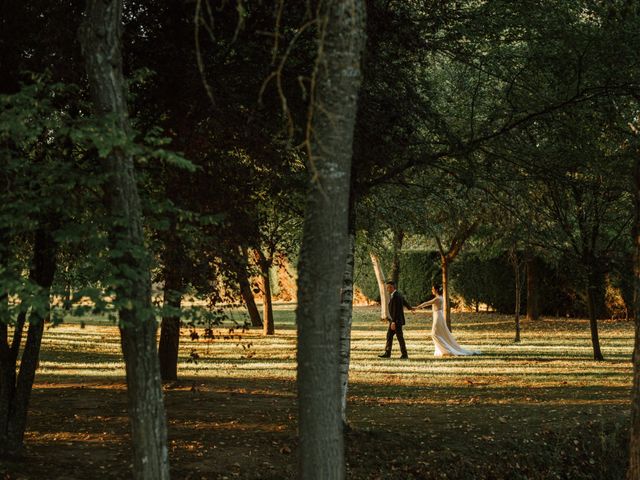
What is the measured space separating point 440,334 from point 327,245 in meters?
15.6

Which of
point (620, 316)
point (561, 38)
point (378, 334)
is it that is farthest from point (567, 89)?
point (620, 316)

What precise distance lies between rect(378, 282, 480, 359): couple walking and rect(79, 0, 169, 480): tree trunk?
540 inches

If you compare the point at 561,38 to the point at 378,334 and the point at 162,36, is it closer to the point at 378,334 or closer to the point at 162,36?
the point at 162,36

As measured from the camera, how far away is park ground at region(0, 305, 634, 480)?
33.2 ft

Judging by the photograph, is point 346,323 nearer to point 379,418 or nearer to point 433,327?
point 379,418

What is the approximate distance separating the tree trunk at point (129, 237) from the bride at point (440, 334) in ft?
48.9

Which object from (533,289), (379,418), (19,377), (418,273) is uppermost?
(418,273)

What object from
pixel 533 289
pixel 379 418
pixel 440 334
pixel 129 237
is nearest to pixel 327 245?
pixel 129 237

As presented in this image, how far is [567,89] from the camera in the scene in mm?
10867

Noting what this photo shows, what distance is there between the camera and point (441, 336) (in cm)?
2177

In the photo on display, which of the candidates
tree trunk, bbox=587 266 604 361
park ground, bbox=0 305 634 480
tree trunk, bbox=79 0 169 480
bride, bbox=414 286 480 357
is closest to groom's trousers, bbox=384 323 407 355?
park ground, bbox=0 305 634 480

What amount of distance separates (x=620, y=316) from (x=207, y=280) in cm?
2580

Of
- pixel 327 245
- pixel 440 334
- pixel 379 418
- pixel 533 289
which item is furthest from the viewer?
pixel 533 289

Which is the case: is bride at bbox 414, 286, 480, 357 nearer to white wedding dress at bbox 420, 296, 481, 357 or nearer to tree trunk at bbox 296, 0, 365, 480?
white wedding dress at bbox 420, 296, 481, 357
